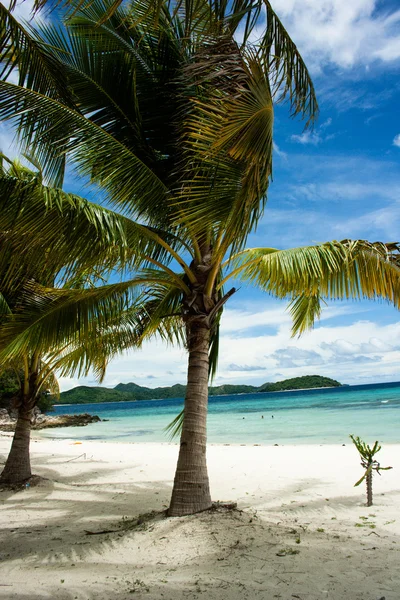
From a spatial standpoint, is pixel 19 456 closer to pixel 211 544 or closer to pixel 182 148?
pixel 211 544

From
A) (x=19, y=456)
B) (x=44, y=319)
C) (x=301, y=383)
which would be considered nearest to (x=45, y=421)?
(x=19, y=456)

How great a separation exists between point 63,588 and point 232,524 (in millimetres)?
1859

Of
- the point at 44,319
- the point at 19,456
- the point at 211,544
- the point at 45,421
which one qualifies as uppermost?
the point at 44,319

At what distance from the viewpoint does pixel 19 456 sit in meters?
8.00

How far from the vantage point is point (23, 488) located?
779 centimetres

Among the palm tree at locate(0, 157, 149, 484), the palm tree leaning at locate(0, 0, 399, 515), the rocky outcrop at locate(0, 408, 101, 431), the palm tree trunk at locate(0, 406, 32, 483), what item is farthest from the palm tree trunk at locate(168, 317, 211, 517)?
the rocky outcrop at locate(0, 408, 101, 431)

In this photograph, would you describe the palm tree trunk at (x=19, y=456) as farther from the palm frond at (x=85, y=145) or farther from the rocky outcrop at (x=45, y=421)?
the rocky outcrop at (x=45, y=421)

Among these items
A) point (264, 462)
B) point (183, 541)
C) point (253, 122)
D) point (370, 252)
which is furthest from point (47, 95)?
point (264, 462)

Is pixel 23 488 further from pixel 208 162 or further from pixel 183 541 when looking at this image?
pixel 208 162

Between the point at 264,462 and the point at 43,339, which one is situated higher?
the point at 43,339

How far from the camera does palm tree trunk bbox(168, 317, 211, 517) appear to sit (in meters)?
5.22

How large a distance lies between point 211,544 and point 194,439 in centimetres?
114

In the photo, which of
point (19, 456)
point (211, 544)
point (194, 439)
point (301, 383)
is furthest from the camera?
point (301, 383)

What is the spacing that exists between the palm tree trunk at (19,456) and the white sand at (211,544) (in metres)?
0.40
